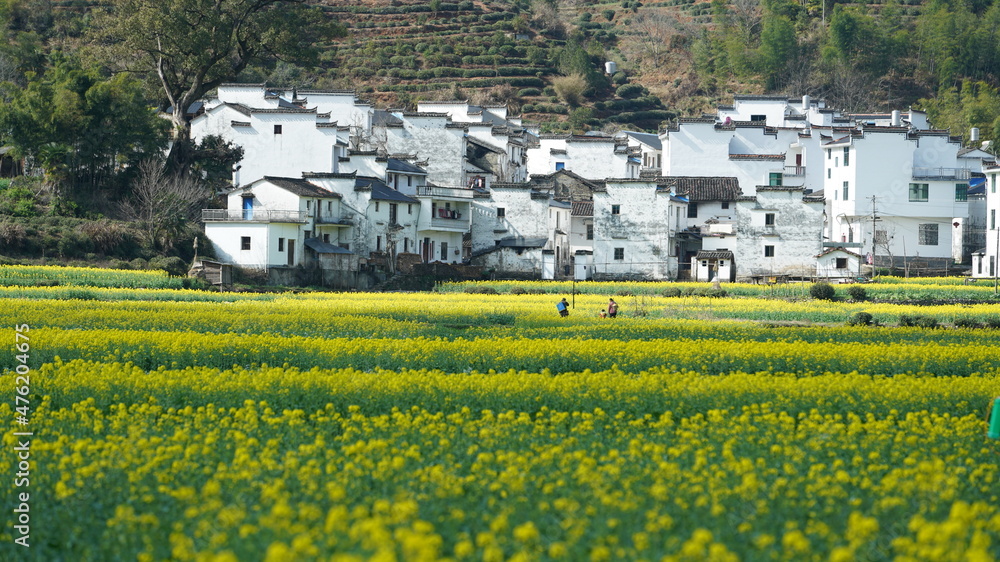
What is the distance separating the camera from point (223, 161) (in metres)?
69.1

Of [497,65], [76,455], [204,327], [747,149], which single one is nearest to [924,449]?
[76,455]

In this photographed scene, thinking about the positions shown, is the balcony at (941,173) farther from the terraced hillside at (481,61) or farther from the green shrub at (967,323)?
the green shrub at (967,323)

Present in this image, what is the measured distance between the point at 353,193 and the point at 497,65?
55.5 metres

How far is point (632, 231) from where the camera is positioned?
71.2 m

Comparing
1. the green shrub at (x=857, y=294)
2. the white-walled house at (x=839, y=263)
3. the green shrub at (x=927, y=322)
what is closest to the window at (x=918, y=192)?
the white-walled house at (x=839, y=263)

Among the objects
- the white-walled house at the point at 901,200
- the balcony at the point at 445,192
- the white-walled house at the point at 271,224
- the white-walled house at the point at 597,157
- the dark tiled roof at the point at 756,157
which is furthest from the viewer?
the white-walled house at the point at 597,157

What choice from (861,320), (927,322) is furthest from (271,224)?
(927,322)

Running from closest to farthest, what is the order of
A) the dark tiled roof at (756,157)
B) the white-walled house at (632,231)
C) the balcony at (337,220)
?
the balcony at (337,220) < the white-walled house at (632,231) < the dark tiled roof at (756,157)

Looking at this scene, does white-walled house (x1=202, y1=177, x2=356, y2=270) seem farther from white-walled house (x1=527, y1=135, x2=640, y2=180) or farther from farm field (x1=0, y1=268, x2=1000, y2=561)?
farm field (x1=0, y1=268, x2=1000, y2=561)

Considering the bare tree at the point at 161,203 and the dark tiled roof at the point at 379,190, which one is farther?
the dark tiled roof at the point at 379,190

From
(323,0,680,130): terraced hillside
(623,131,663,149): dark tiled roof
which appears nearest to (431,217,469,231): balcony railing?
(623,131,663,149): dark tiled roof

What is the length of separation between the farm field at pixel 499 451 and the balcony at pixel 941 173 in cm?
5330

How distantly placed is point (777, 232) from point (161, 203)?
3745 centimetres

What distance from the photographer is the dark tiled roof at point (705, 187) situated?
77750mm
